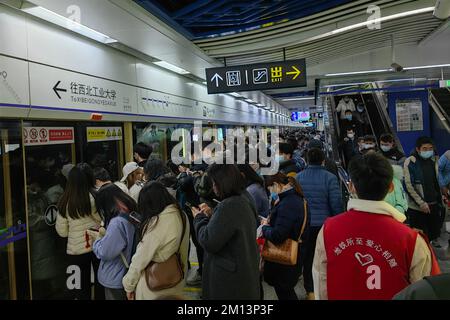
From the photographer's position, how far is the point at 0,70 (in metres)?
3.14

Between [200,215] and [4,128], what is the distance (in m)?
2.21

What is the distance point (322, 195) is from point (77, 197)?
2426 millimetres

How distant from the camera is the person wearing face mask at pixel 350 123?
511 inches

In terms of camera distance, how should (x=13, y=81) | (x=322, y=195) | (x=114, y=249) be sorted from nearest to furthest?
(x=114, y=249)
(x=13, y=81)
(x=322, y=195)

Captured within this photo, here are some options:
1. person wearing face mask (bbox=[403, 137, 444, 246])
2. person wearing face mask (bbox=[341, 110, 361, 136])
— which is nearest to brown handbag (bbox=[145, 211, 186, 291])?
person wearing face mask (bbox=[403, 137, 444, 246])

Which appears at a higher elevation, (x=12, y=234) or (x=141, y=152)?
(x=141, y=152)

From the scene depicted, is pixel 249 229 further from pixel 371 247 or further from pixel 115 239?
pixel 115 239

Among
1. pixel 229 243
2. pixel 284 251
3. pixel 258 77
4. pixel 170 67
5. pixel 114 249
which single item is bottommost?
pixel 284 251

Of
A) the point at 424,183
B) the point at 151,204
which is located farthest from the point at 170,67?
the point at 151,204

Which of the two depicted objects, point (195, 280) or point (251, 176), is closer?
point (251, 176)

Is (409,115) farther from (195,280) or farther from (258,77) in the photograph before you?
(195,280)

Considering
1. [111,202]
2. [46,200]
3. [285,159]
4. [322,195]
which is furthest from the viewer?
[285,159]

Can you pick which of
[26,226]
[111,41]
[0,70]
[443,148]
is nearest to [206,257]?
[26,226]

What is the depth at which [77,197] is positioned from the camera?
10.3 feet
